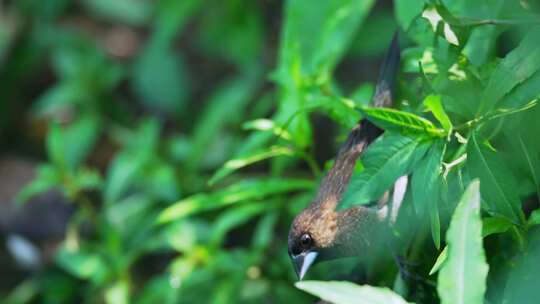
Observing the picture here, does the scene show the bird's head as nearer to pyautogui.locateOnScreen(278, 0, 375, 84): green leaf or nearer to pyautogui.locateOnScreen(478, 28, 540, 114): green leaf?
pyautogui.locateOnScreen(478, 28, 540, 114): green leaf

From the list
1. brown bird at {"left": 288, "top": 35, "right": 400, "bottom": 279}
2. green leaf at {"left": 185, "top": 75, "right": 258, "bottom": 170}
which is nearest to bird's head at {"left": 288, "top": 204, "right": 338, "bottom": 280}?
brown bird at {"left": 288, "top": 35, "right": 400, "bottom": 279}

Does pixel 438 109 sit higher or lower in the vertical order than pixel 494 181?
higher

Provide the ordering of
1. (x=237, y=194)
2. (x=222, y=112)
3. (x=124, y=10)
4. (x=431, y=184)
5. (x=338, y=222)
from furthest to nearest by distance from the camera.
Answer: (x=124, y=10) < (x=222, y=112) < (x=237, y=194) < (x=338, y=222) < (x=431, y=184)

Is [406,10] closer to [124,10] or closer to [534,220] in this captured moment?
[534,220]

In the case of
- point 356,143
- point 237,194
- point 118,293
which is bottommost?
point 118,293

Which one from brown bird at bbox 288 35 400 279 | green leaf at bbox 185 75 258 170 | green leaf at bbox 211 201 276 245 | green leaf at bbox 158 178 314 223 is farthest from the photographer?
green leaf at bbox 185 75 258 170

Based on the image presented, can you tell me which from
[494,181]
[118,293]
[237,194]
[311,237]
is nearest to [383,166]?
[494,181]

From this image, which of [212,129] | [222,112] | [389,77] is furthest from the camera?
[222,112]
